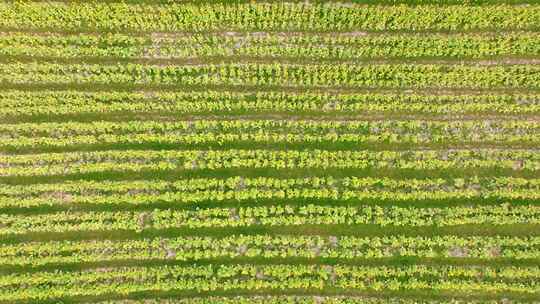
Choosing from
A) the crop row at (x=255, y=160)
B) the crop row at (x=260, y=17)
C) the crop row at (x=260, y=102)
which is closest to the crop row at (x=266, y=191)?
the crop row at (x=255, y=160)

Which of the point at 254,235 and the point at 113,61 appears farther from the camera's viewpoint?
the point at 113,61

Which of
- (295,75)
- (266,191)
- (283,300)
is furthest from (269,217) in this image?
(295,75)

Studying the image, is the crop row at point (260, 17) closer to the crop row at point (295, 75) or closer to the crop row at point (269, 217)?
the crop row at point (295, 75)

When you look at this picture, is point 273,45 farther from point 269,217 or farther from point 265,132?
point 269,217

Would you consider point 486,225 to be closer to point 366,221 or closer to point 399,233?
point 399,233

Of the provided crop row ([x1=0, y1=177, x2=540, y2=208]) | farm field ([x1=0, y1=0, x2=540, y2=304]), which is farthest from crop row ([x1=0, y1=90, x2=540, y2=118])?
crop row ([x1=0, y1=177, x2=540, y2=208])

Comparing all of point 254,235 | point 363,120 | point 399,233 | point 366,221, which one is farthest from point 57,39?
point 399,233
